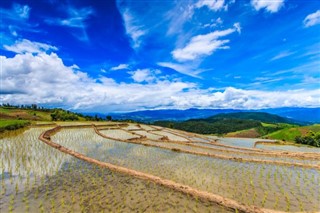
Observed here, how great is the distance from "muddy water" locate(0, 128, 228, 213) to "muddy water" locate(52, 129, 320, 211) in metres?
2.36

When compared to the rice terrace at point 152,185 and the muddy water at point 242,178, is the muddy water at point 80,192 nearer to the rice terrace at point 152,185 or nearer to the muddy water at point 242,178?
the rice terrace at point 152,185

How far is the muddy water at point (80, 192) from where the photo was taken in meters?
8.16

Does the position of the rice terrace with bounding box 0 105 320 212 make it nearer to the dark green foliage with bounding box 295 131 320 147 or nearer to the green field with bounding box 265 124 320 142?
the dark green foliage with bounding box 295 131 320 147

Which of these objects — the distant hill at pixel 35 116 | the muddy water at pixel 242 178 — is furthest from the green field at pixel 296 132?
the distant hill at pixel 35 116

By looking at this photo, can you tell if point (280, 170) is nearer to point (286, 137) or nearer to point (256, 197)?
point (256, 197)

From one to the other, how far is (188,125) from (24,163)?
400ft

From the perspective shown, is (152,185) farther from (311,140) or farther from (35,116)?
(35,116)

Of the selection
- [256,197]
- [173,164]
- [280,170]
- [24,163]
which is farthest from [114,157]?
[280,170]

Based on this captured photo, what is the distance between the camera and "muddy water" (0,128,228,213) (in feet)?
26.8

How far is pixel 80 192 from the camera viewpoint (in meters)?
9.41

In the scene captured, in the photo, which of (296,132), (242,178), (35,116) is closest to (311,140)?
(296,132)

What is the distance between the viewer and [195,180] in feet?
39.4

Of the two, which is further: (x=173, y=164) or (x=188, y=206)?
(x=173, y=164)

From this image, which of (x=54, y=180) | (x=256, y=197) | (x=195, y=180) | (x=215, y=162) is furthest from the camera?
(x=215, y=162)
